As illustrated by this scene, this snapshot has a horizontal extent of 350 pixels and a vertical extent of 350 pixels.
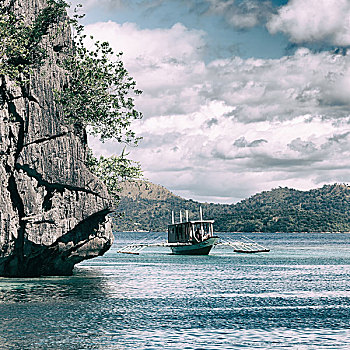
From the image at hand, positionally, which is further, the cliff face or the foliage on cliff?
the cliff face

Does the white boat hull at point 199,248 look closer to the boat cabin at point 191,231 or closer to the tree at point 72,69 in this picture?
the boat cabin at point 191,231

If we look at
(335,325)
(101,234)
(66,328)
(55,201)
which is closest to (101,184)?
(55,201)

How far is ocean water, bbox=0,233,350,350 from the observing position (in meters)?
24.8

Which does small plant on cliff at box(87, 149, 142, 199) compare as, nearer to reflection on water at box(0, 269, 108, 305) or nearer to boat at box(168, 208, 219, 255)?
reflection on water at box(0, 269, 108, 305)

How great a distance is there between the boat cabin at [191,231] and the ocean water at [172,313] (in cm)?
3794

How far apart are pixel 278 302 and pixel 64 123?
1922 centimetres

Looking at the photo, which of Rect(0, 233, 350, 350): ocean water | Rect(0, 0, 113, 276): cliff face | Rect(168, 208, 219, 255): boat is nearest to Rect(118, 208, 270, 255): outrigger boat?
Rect(168, 208, 219, 255): boat

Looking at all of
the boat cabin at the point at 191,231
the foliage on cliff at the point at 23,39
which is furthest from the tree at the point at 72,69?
the boat cabin at the point at 191,231

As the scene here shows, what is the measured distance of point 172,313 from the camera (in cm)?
3228

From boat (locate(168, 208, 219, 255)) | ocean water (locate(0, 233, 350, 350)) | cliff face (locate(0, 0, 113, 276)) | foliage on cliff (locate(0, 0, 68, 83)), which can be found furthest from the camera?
boat (locate(168, 208, 219, 255))

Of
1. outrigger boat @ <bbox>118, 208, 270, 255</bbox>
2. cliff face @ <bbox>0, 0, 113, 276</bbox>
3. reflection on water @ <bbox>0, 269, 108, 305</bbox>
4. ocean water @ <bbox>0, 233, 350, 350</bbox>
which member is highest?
cliff face @ <bbox>0, 0, 113, 276</bbox>

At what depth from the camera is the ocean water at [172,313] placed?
24.8 meters

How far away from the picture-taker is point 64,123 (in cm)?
4241

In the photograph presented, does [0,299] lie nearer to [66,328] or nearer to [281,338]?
[66,328]
